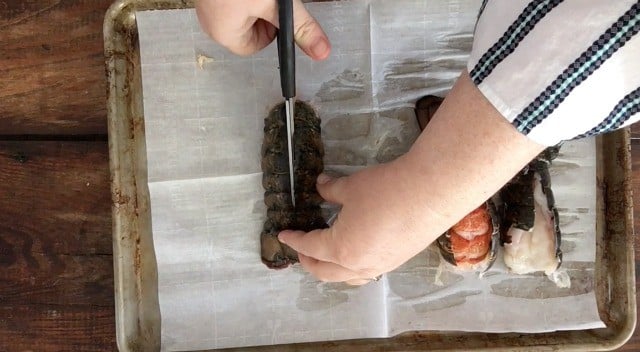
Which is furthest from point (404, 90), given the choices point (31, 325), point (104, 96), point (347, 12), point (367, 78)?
point (31, 325)

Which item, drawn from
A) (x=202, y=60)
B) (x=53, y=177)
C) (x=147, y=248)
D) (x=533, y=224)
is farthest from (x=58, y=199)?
(x=533, y=224)

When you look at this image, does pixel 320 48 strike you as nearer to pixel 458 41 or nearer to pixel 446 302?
pixel 458 41

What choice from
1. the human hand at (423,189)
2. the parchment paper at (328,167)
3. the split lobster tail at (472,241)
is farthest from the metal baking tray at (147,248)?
the human hand at (423,189)

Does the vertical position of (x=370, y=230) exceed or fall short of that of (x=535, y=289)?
it exceeds it

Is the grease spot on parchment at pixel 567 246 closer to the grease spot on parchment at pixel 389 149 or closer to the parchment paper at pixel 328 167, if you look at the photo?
the parchment paper at pixel 328 167

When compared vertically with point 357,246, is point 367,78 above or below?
above

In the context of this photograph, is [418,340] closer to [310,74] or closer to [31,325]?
[310,74]
